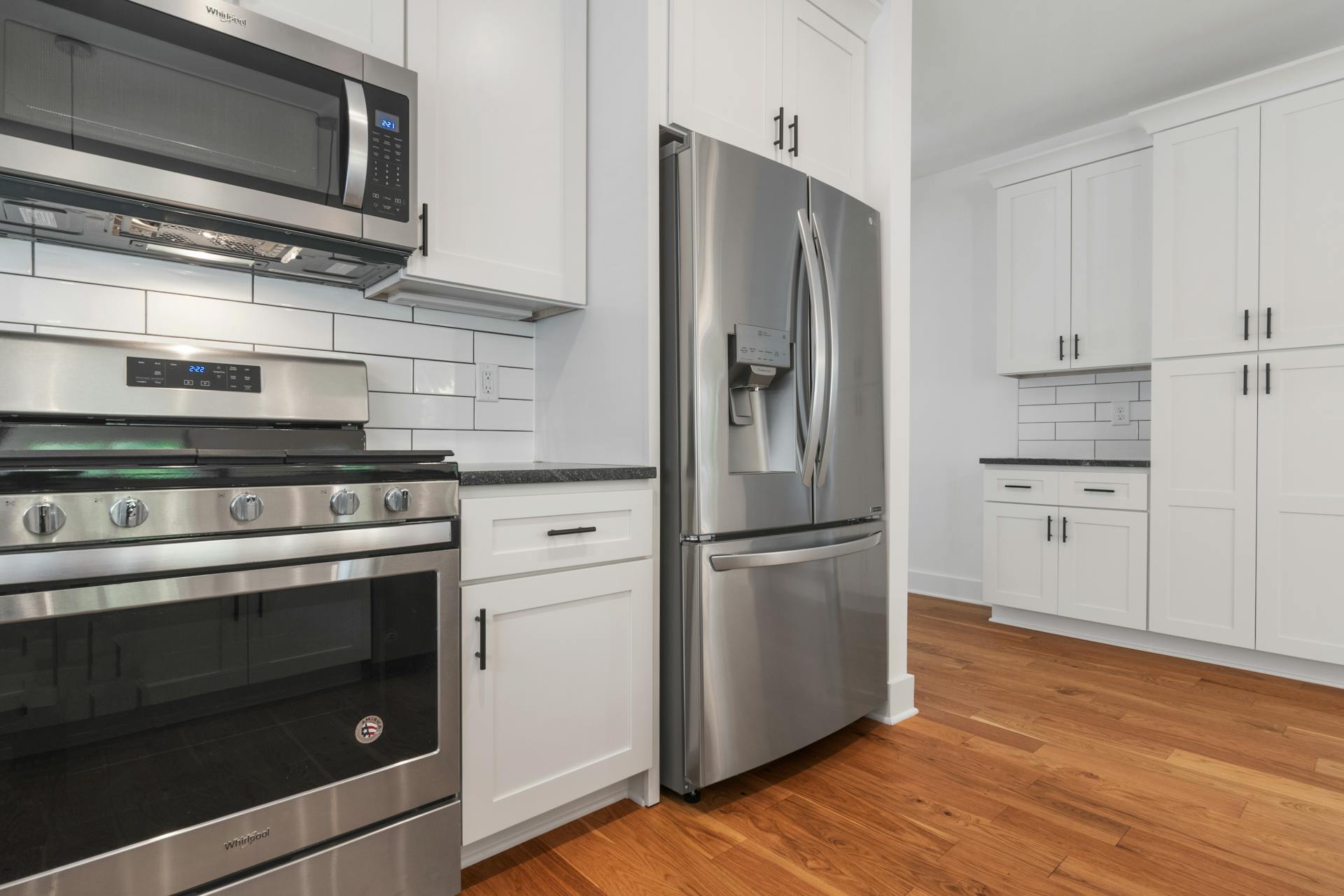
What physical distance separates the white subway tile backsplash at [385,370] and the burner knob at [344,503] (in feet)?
2.09

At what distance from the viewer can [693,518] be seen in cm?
180

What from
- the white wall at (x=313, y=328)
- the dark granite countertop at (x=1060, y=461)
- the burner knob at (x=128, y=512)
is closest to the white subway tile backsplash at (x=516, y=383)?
the white wall at (x=313, y=328)

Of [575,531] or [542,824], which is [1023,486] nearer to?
[575,531]

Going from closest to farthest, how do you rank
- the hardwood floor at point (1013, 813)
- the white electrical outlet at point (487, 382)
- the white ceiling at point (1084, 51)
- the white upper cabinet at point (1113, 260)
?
the hardwood floor at point (1013, 813)
the white electrical outlet at point (487, 382)
the white ceiling at point (1084, 51)
the white upper cabinet at point (1113, 260)

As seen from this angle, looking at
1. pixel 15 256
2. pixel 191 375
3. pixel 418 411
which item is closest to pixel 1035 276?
pixel 418 411

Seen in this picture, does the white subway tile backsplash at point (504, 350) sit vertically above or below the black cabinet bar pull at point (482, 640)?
above

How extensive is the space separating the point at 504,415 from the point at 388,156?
83cm

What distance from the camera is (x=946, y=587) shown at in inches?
174

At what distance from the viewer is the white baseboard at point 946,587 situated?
169 inches

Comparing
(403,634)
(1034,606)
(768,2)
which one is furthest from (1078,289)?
(403,634)

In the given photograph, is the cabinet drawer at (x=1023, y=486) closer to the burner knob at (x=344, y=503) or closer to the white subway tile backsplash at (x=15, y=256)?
the burner knob at (x=344, y=503)

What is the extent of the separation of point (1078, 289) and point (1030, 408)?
0.72 meters

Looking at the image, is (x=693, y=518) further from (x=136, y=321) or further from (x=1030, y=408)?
(x=1030, y=408)

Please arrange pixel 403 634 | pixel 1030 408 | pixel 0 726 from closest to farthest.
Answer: pixel 0 726, pixel 403 634, pixel 1030 408
